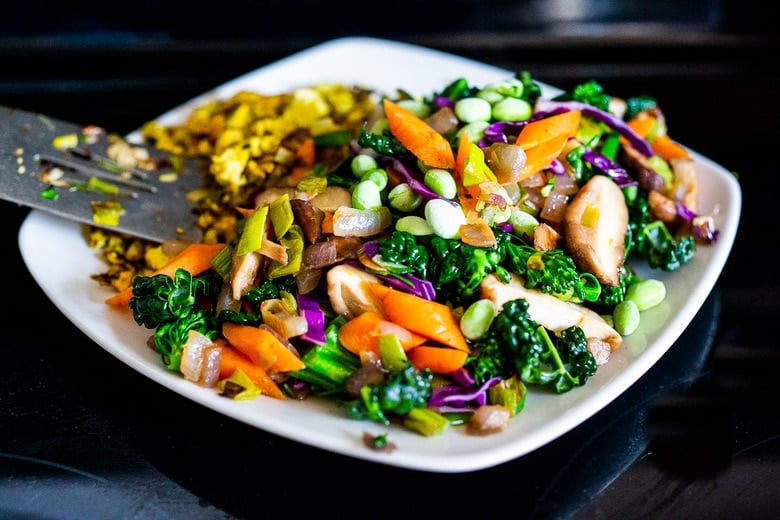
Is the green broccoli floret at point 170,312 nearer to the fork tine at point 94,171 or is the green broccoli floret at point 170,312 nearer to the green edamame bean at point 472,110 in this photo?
the fork tine at point 94,171

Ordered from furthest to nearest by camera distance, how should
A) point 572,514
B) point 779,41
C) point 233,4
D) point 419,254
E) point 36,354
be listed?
point 233,4, point 779,41, point 36,354, point 419,254, point 572,514

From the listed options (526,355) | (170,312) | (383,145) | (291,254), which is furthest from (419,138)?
(170,312)

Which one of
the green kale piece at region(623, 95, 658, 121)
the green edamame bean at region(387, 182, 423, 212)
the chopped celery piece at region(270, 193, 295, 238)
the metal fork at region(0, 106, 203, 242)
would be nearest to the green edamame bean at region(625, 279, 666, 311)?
the green edamame bean at region(387, 182, 423, 212)

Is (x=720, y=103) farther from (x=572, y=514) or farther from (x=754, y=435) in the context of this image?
(x=572, y=514)

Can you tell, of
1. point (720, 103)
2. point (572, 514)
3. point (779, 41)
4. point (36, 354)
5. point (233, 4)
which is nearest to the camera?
point (572, 514)

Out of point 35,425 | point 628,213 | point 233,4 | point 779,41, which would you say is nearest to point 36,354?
point 35,425

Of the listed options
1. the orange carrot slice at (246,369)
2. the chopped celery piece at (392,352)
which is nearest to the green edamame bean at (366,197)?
the chopped celery piece at (392,352)

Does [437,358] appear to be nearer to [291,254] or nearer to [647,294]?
[291,254]
